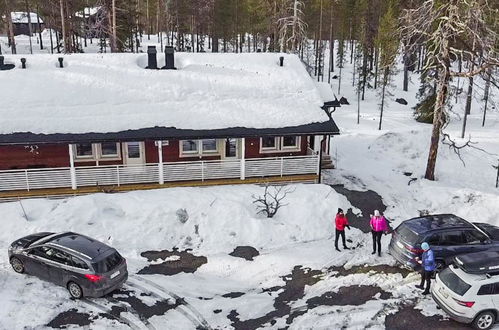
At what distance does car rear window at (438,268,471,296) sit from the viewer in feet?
39.2

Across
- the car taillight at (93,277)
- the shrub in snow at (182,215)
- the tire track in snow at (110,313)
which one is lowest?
the tire track in snow at (110,313)

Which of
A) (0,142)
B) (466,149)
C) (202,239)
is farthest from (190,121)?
(466,149)

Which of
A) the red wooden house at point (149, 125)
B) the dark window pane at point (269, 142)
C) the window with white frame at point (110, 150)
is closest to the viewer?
the red wooden house at point (149, 125)

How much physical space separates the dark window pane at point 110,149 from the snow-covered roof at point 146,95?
1.64 m

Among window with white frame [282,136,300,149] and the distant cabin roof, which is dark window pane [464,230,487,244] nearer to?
the distant cabin roof

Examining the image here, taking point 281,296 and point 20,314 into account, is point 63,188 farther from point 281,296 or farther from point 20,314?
point 281,296

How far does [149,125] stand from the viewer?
20.3 meters

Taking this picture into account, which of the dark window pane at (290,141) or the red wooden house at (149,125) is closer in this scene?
the red wooden house at (149,125)

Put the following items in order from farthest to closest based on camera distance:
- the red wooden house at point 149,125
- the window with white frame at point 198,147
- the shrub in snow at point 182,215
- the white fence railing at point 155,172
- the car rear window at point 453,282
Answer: the window with white frame at point 198,147 → the red wooden house at point 149,125 → the white fence railing at point 155,172 → the shrub in snow at point 182,215 → the car rear window at point 453,282

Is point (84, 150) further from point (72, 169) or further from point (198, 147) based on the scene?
point (198, 147)

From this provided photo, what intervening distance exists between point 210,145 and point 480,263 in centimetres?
1362

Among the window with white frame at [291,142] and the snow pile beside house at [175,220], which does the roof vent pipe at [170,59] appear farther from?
the snow pile beside house at [175,220]

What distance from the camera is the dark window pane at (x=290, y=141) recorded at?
75.5 ft

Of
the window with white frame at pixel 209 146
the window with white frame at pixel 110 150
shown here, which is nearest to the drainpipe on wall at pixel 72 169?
the window with white frame at pixel 110 150
